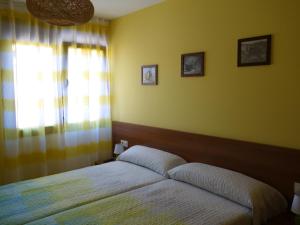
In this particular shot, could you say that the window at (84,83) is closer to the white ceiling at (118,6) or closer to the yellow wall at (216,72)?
the yellow wall at (216,72)

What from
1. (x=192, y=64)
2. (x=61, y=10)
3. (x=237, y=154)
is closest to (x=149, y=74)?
(x=192, y=64)

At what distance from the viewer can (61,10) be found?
1862 millimetres

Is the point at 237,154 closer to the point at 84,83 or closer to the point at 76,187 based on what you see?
the point at 76,187

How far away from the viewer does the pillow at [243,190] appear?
1908 millimetres

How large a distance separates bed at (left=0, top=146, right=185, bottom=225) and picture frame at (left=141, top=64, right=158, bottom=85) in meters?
0.87

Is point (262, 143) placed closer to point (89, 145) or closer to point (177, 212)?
point (177, 212)

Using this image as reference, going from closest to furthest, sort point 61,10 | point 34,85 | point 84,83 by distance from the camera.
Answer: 1. point 61,10
2. point 34,85
3. point 84,83

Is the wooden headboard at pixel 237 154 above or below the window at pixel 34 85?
below

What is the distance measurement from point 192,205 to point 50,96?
2324 mm

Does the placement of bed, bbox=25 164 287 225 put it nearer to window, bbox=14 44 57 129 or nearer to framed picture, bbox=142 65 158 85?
framed picture, bbox=142 65 158 85

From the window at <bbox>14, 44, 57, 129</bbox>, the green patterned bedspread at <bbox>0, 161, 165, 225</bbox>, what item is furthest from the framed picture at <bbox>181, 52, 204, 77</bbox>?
the window at <bbox>14, 44, 57, 129</bbox>

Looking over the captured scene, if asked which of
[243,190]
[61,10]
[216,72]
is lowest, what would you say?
[243,190]

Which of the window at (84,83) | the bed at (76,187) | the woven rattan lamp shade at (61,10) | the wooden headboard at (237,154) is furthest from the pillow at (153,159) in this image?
the woven rattan lamp shade at (61,10)

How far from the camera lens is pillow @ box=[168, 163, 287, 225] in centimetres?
191
